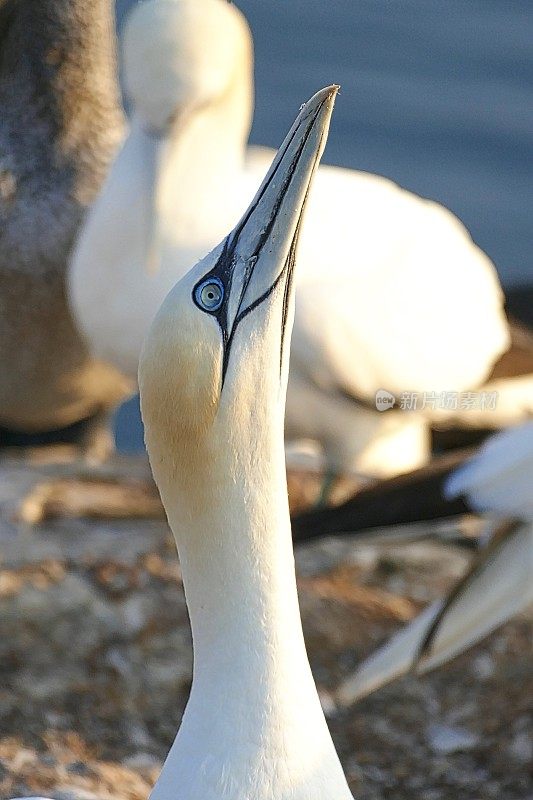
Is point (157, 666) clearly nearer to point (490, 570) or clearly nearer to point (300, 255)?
point (490, 570)

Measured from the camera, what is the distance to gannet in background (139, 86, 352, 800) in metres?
1.80

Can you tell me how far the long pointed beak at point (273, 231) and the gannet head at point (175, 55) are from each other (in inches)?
82.5

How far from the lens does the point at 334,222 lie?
4098 millimetres

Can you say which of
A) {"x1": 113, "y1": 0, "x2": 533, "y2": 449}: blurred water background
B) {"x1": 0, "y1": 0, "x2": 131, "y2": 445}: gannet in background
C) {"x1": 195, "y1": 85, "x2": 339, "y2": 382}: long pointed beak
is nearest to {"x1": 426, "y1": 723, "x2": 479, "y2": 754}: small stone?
{"x1": 0, "y1": 0, "x2": 131, "y2": 445}: gannet in background

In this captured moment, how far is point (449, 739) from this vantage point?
331 cm

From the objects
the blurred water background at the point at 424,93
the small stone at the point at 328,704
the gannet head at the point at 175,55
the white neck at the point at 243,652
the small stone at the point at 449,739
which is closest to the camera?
the white neck at the point at 243,652

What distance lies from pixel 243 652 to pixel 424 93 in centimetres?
520

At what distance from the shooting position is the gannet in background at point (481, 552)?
124 inches

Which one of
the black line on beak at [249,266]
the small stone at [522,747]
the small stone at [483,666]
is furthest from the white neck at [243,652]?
the small stone at [483,666]

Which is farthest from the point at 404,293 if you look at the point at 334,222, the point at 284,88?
the point at 284,88

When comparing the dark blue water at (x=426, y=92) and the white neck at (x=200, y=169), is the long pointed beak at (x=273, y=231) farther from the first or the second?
the dark blue water at (x=426, y=92)

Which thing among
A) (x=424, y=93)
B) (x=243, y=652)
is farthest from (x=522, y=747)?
(x=424, y=93)

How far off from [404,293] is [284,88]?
285cm

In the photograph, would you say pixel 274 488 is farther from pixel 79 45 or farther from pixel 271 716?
pixel 79 45
